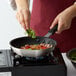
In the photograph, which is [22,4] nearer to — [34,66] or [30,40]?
[30,40]

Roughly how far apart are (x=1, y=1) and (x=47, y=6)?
1.33 m

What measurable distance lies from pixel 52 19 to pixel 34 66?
68cm

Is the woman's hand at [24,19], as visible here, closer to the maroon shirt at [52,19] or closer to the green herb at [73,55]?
the maroon shirt at [52,19]

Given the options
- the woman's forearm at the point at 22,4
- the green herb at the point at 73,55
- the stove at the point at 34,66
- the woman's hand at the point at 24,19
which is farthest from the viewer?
the woman's forearm at the point at 22,4

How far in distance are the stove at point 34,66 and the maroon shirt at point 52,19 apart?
0.56 metres

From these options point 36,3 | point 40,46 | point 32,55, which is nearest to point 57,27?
point 40,46

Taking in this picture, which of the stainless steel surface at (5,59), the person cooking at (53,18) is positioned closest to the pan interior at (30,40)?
the stainless steel surface at (5,59)

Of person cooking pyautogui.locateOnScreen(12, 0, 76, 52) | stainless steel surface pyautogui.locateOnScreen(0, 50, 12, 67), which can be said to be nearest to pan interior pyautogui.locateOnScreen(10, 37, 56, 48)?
stainless steel surface pyautogui.locateOnScreen(0, 50, 12, 67)

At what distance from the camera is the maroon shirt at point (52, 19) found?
1.73 meters

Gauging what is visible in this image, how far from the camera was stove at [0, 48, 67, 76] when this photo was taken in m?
1.13

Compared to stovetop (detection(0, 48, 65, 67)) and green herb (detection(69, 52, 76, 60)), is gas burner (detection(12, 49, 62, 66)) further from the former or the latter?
green herb (detection(69, 52, 76, 60))

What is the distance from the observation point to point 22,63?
1.16 metres

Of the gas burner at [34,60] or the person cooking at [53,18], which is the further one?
the person cooking at [53,18]

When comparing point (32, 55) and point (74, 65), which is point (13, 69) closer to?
point (32, 55)
